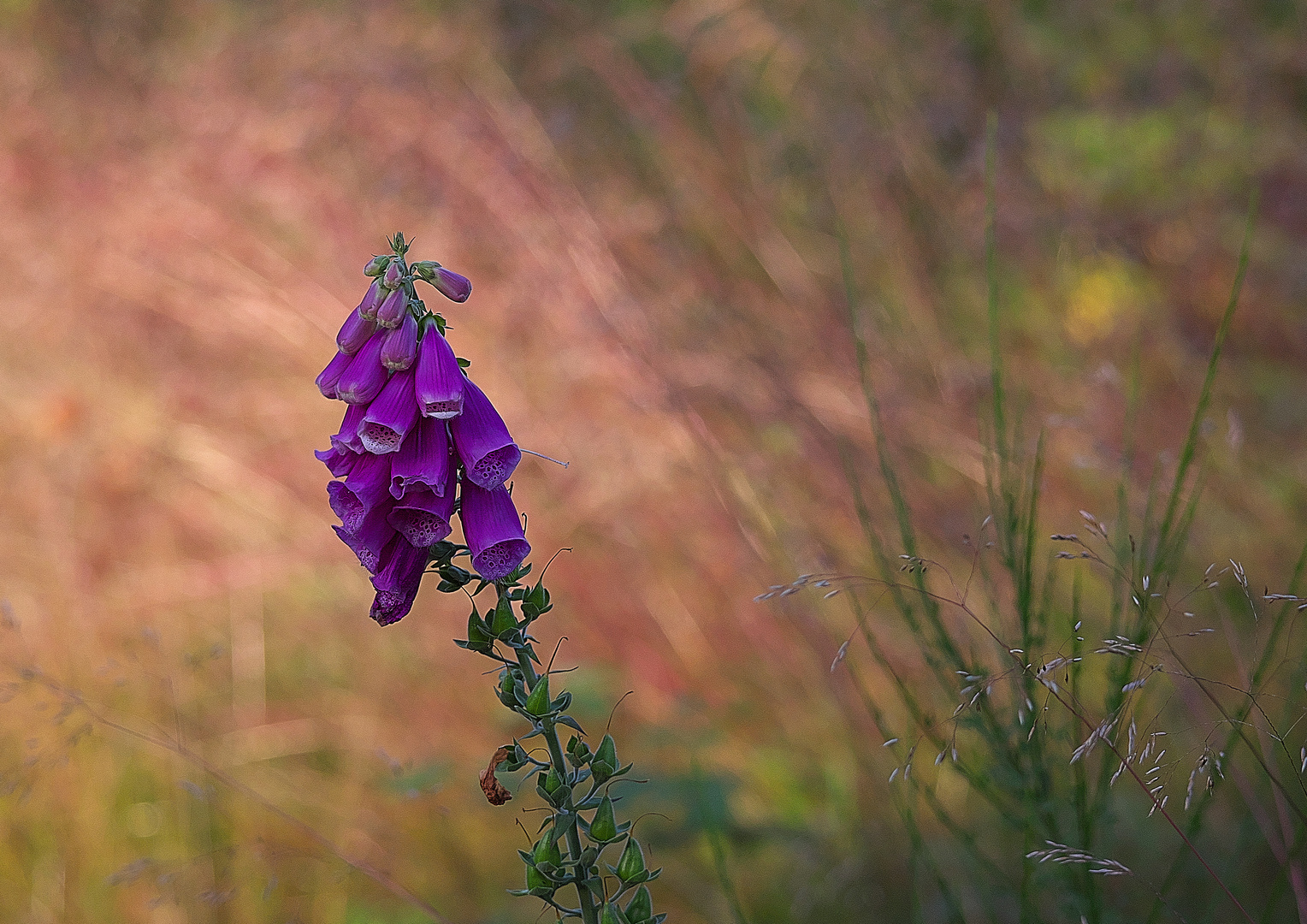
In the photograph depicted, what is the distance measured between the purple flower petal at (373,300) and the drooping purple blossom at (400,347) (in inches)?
1.1

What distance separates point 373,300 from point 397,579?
0.31 metres

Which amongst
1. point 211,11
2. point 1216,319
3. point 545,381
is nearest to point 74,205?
point 211,11

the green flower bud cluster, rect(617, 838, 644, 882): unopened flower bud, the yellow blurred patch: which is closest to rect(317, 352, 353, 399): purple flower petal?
the green flower bud cluster

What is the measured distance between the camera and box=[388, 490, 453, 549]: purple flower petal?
105 cm

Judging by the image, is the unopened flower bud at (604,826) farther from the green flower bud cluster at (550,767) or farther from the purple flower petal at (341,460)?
the purple flower petal at (341,460)

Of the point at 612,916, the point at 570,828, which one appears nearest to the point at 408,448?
the point at 570,828

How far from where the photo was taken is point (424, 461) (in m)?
1.07

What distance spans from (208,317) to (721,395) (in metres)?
1.80

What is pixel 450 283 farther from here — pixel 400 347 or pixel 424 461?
pixel 424 461

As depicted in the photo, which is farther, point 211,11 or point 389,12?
point 211,11

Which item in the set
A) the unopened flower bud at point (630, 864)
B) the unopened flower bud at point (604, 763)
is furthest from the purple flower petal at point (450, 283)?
the unopened flower bud at point (630, 864)

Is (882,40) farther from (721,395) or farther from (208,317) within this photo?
(208,317)

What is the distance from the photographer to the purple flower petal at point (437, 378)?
1.04 metres

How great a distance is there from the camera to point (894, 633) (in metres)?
2.93
